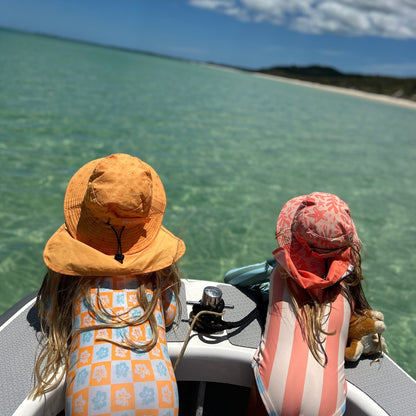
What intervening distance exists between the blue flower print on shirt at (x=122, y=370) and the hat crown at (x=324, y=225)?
93 centimetres

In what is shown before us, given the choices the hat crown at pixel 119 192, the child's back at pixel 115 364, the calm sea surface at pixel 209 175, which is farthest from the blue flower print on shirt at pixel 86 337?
the calm sea surface at pixel 209 175

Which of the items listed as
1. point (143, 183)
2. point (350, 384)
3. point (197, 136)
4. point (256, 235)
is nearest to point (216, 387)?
point (350, 384)

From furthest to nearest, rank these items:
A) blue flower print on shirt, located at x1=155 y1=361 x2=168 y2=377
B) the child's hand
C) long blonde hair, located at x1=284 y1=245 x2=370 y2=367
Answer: the child's hand, long blonde hair, located at x1=284 y1=245 x2=370 y2=367, blue flower print on shirt, located at x1=155 y1=361 x2=168 y2=377

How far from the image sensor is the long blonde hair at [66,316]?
1.47 meters

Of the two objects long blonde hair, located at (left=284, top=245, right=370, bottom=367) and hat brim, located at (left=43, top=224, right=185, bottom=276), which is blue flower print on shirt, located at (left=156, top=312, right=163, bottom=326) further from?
long blonde hair, located at (left=284, top=245, right=370, bottom=367)

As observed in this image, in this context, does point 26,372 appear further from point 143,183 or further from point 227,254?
point 227,254

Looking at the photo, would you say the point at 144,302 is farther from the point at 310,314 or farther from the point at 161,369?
the point at 310,314

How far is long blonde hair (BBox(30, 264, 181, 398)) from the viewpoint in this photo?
147cm

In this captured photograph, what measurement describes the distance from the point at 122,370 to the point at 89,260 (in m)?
0.42

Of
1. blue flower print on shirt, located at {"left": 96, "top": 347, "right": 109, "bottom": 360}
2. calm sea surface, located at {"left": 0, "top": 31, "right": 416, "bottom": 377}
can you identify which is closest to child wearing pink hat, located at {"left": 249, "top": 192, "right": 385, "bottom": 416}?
calm sea surface, located at {"left": 0, "top": 31, "right": 416, "bottom": 377}

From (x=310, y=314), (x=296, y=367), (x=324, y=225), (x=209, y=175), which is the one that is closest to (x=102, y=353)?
(x=296, y=367)

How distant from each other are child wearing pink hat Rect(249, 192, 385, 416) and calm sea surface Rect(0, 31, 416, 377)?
1.12 feet

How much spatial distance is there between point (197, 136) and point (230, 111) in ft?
18.9

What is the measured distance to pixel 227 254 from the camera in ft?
15.6
